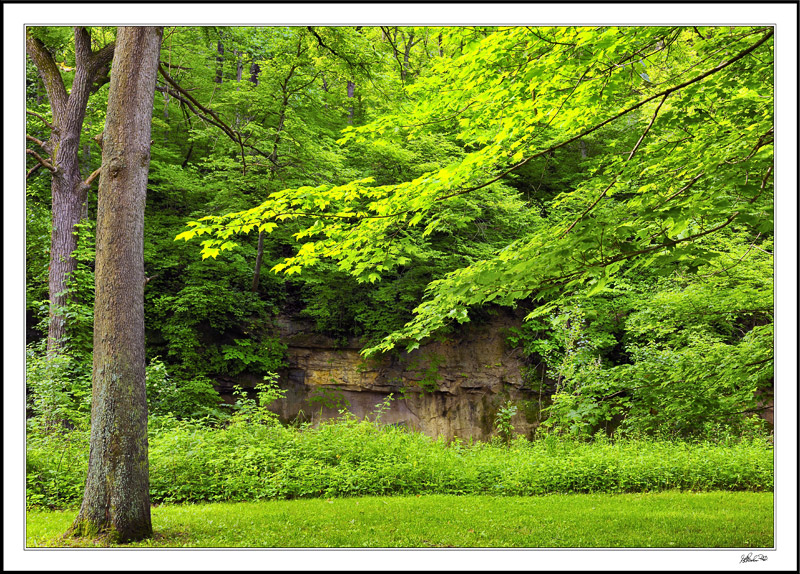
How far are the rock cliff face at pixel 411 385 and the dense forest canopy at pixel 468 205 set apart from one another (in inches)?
24.5

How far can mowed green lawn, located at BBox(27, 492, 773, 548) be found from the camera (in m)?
4.93

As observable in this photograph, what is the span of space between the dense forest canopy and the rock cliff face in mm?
623

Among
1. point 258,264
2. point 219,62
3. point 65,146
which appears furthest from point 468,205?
point 219,62

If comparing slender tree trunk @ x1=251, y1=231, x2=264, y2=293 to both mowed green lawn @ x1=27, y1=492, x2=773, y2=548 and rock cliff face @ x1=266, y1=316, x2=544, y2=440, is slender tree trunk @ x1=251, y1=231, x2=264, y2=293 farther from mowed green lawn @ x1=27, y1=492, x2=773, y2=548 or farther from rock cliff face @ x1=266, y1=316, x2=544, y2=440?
mowed green lawn @ x1=27, y1=492, x2=773, y2=548

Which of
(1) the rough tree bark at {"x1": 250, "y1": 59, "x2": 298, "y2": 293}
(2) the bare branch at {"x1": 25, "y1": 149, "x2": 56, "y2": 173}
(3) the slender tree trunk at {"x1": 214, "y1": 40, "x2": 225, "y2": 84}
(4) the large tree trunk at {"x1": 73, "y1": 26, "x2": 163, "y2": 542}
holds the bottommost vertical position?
(4) the large tree trunk at {"x1": 73, "y1": 26, "x2": 163, "y2": 542}

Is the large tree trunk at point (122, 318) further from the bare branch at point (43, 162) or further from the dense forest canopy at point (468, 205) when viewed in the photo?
the bare branch at point (43, 162)

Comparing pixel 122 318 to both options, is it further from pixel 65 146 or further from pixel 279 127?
pixel 279 127

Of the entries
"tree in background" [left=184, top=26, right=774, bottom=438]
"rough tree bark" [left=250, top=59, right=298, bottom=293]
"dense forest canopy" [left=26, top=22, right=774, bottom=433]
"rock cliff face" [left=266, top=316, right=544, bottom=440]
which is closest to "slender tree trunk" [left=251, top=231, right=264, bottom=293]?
"rough tree bark" [left=250, top=59, right=298, bottom=293]

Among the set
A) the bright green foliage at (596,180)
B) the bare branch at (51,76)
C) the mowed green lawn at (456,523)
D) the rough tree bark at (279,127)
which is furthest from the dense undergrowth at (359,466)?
the bare branch at (51,76)

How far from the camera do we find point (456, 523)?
18.9ft

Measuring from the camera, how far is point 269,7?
13.0 feet
